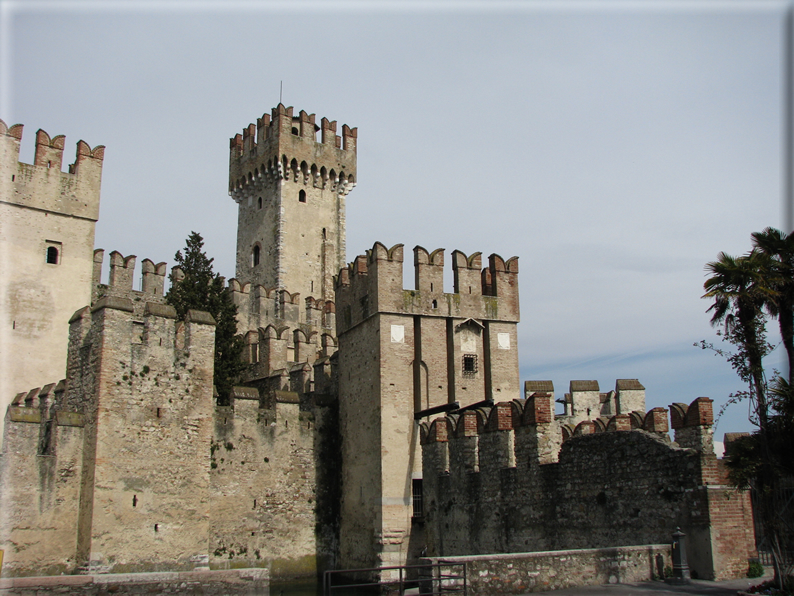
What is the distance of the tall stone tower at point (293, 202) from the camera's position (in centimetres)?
4503

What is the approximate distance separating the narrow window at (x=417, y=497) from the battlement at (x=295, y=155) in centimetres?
2547

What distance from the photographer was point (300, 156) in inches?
1834

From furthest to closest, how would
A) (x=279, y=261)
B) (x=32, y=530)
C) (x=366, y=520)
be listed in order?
(x=279, y=261) < (x=366, y=520) < (x=32, y=530)

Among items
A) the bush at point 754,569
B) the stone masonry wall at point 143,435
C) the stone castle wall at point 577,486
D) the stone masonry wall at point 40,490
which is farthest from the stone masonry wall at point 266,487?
the bush at point 754,569

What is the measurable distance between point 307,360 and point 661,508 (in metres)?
19.9

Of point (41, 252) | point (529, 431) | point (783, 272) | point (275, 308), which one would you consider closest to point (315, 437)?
point (529, 431)

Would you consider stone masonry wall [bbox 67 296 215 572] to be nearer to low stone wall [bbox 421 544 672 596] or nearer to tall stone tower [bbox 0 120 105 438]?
tall stone tower [bbox 0 120 105 438]

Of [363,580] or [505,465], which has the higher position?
[505,465]

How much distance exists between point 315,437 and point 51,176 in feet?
40.2

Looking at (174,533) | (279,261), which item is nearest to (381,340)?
(174,533)

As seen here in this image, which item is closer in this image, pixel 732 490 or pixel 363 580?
pixel 732 490

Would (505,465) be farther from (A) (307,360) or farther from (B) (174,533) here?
(A) (307,360)

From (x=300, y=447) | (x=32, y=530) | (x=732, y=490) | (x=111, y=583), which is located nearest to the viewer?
(x=111, y=583)

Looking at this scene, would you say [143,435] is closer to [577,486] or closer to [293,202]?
[577,486]
